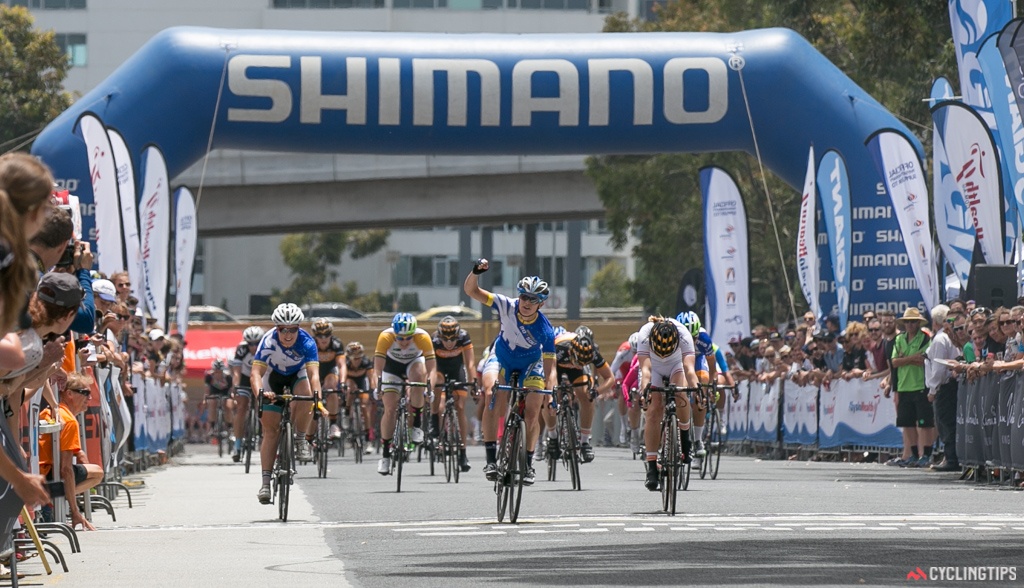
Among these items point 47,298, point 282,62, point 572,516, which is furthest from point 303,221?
point 47,298

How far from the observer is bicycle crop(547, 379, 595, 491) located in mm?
18406

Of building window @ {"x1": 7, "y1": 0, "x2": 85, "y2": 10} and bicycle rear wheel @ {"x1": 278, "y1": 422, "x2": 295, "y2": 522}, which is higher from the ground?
building window @ {"x1": 7, "y1": 0, "x2": 85, "y2": 10}

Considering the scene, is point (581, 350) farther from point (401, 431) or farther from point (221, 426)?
point (221, 426)

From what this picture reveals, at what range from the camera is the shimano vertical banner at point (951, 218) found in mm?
22062

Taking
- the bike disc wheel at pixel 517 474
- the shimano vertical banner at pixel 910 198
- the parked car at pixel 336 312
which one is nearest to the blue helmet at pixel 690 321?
the bike disc wheel at pixel 517 474

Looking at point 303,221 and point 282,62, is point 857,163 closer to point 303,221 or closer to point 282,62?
point 282,62

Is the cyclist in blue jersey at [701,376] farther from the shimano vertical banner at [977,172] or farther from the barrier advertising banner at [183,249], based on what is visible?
the barrier advertising banner at [183,249]

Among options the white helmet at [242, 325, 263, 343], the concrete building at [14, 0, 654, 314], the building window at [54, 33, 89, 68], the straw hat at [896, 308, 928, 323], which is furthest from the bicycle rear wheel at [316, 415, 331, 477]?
the building window at [54, 33, 89, 68]

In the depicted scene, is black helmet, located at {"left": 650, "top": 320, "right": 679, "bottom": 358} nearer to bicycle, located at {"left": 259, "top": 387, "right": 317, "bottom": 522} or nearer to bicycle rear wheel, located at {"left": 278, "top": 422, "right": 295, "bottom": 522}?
bicycle, located at {"left": 259, "top": 387, "right": 317, "bottom": 522}

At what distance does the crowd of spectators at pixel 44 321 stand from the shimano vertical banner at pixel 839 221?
12.1 m

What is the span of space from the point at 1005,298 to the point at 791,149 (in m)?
8.17

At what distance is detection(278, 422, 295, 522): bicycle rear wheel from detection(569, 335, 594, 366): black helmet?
7.00 m

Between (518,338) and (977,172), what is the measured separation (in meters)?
7.93

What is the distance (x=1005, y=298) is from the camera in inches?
804
